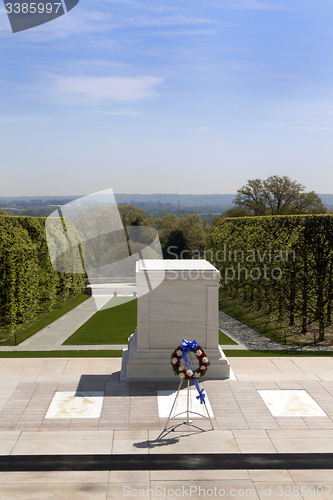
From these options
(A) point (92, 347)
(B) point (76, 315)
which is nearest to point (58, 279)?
(B) point (76, 315)

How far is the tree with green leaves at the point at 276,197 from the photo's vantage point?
72688 millimetres

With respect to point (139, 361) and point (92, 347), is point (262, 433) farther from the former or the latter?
point (92, 347)

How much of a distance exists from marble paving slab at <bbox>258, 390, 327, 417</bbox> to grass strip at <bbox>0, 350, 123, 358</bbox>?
656 cm

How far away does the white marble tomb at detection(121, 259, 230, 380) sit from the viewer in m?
13.3

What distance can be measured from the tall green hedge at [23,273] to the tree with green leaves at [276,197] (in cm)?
4937

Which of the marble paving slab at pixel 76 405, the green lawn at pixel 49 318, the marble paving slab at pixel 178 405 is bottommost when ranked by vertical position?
the green lawn at pixel 49 318

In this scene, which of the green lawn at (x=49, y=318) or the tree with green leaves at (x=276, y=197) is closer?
the green lawn at (x=49, y=318)

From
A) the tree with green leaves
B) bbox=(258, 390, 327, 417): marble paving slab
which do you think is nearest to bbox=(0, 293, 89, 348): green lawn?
bbox=(258, 390, 327, 417): marble paving slab

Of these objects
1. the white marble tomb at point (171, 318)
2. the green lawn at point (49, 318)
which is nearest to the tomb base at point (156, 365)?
the white marble tomb at point (171, 318)

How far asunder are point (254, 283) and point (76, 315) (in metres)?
11.9

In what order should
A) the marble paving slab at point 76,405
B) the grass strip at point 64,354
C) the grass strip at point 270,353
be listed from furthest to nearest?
1. the grass strip at point 270,353
2. the grass strip at point 64,354
3. the marble paving slab at point 76,405

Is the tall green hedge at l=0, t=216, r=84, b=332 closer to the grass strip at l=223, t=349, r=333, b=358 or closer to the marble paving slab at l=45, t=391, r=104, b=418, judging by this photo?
the marble paving slab at l=45, t=391, r=104, b=418

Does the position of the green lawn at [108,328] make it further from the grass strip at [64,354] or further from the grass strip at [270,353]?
the grass strip at [270,353]

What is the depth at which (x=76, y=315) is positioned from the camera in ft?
93.3
